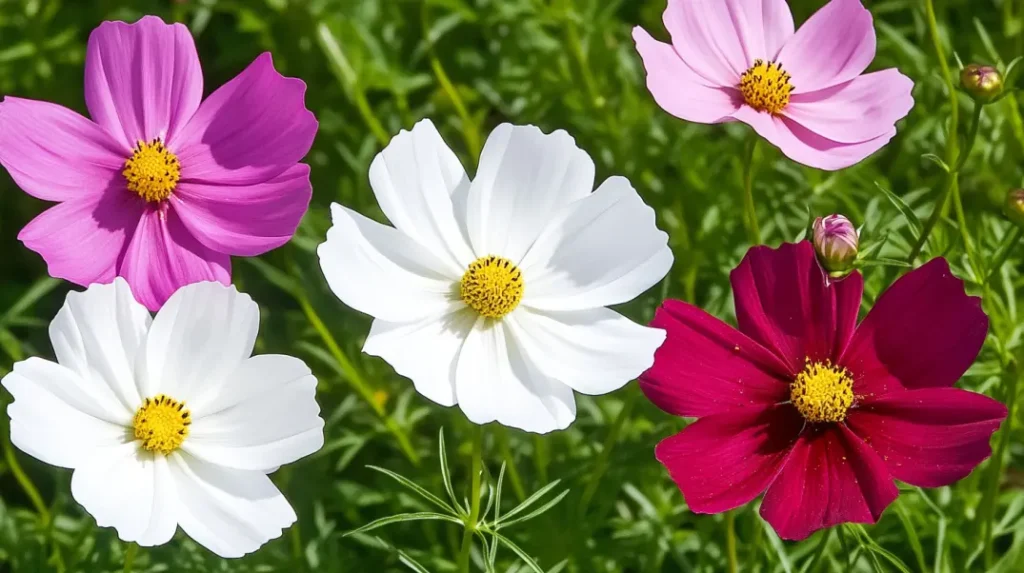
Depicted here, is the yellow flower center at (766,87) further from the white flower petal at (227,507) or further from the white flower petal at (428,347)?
the white flower petal at (227,507)

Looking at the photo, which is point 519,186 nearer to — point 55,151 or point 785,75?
point 785,75

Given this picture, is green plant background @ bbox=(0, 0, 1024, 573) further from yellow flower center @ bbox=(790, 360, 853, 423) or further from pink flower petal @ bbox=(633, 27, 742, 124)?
pink flower petal @ bbox=(633, 27, 742, 124)

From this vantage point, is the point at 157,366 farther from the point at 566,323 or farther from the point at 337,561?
the point at 337,561

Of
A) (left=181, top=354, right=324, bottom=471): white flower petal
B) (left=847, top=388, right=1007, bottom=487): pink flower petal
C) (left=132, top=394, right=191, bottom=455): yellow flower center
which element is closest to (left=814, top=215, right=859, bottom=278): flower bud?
(left=847, top=388, right=1007, bottom=487): pink flower petal

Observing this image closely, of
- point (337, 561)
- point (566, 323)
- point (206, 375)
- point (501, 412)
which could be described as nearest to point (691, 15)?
point (566, 323)

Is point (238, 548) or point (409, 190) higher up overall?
point (409, 190)
